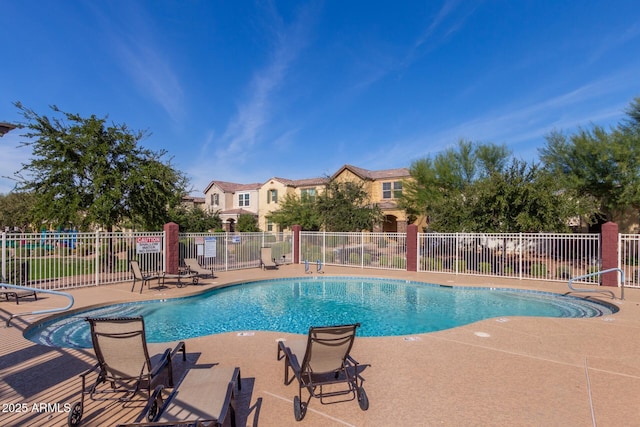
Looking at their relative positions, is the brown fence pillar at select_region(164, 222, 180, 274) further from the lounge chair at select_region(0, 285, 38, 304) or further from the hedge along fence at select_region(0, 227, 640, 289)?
the lounge chair at select_region(0, 285, 38, 304)

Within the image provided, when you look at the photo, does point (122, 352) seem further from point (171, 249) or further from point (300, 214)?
point (300, 214)

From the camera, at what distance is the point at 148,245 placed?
44.6ft

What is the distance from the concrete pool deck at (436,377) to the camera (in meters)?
3.92

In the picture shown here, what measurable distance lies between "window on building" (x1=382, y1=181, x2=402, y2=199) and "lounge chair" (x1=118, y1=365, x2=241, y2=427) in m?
28.4

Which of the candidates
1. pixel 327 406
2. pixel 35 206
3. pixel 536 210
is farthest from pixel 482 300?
pixel 35 206

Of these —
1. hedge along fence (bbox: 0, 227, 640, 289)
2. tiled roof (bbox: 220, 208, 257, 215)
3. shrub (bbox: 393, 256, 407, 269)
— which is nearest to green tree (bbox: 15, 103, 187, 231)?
hedge along fence (bbox: 0, 227, 640, 289)

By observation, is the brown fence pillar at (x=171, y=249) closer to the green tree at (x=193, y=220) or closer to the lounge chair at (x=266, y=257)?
the lounge chair at (x=266, y=257)

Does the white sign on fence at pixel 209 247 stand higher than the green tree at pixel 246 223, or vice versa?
the green tree at pixel 246 223

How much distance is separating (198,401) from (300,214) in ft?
83.5

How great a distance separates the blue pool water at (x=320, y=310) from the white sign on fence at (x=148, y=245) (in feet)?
9.75

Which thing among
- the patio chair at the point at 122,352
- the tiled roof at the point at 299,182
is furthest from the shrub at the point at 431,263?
the tiled roof at the point at 299,182

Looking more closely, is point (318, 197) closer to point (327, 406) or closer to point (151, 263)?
point (151, 263)

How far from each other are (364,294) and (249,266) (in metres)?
7.33

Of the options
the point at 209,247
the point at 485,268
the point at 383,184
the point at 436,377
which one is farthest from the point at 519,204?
the point at 383,184
